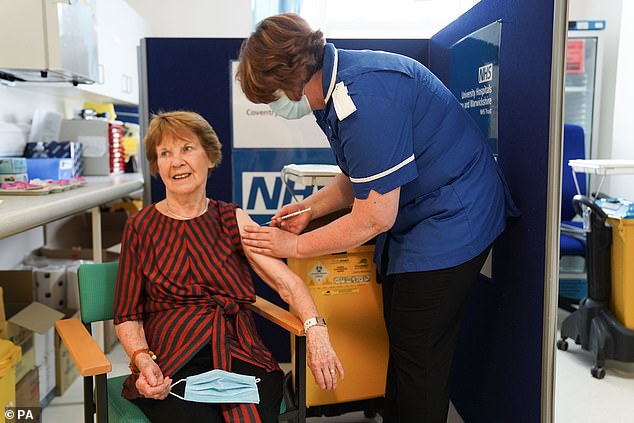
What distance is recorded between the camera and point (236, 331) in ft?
5.84

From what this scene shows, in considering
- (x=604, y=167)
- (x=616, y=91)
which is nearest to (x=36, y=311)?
(x=604, y=167)

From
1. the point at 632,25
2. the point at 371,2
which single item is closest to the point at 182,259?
the point at 632,25

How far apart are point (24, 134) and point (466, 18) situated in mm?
2438

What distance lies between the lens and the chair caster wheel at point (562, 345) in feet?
5.71

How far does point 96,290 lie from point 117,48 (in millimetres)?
2563

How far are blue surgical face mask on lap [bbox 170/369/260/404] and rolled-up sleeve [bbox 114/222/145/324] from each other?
26 centimetres

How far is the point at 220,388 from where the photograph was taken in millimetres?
1567

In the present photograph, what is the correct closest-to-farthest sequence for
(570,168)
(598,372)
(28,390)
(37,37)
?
(570,168)
(598,372)
(28,390)
(37,37)

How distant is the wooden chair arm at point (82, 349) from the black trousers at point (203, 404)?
205mm

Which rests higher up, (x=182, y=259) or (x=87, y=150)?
(x=87, y=150)

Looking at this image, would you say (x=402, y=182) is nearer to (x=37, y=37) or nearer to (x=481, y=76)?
(x=481, y=76)

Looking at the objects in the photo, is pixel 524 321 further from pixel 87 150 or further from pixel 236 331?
pixel 87 150

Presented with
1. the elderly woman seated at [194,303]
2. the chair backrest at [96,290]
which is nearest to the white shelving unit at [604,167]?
the elderly woman seated at [194,303]

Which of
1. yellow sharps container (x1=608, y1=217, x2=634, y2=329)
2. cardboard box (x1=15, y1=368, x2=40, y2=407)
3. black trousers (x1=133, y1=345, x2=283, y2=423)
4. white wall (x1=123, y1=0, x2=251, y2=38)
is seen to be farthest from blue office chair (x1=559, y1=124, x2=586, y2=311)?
white wall (x1=123, y1=0, x2=251, y2=38)
